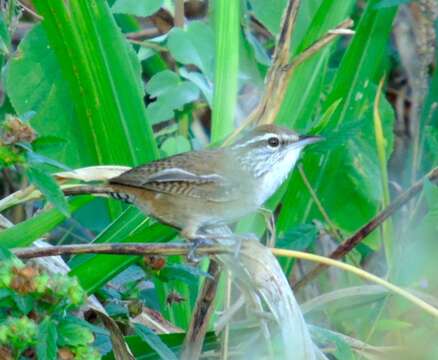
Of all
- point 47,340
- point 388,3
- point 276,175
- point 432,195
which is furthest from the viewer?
point 388,3

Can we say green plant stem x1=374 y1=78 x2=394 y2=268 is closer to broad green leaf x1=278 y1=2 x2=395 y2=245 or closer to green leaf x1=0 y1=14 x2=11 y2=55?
broad green leaf x1=278 y1=2 x2=395 y2=245

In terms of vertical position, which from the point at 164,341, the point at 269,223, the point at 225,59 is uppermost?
the point at 225,59

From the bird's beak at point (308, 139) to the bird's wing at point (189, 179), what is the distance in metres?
0.26

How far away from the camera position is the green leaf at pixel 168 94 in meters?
3.58

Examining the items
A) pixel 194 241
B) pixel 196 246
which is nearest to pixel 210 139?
pixel 194 241

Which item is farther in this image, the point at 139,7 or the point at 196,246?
the point at 139,7

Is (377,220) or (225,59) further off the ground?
(225,59)

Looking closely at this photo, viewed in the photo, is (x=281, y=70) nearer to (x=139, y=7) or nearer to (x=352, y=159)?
(x=139, y=7)

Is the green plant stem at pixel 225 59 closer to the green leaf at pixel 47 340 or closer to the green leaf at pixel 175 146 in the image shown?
the green leaf at pixel 175 146

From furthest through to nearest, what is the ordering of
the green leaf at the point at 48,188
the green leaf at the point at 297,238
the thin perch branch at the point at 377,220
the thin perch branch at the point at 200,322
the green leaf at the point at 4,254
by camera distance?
the green leaf at the point at 297,238 → the thin perch branch at the point at 377,220 → the thin perch branch at the point at 200,322 → the green leaf at the point at 4,254 → the green leaf at the point at 48,188

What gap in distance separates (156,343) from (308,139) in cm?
85

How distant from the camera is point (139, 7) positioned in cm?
342

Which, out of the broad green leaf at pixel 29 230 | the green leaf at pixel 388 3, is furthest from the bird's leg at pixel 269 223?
the green leaf at pixel 388 3

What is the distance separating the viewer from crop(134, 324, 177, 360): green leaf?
258 cm
